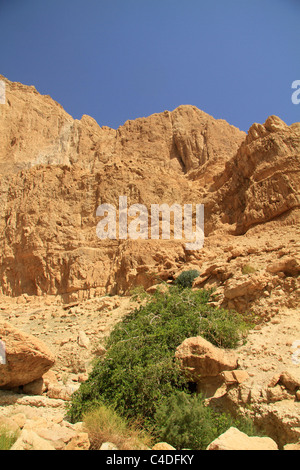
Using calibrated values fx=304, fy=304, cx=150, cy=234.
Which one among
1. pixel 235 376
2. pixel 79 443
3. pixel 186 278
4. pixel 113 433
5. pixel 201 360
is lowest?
pixel 113 433

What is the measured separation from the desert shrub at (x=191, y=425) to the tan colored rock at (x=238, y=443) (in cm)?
80

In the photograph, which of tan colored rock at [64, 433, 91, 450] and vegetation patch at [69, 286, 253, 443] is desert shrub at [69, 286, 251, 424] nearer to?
vegetation patch at [69, 286, 253, 443]

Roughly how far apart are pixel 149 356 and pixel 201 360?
121 cm

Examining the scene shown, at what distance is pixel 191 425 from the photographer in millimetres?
4457

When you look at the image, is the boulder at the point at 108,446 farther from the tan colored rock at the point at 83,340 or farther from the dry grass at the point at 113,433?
the tan colored rock at the point at 83,340

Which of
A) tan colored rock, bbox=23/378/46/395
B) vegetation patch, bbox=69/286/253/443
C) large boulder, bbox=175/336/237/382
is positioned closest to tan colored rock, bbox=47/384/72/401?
tan colored rock, bbox=23/378/46/395

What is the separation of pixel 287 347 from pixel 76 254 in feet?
41.2

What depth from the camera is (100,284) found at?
1538 cm

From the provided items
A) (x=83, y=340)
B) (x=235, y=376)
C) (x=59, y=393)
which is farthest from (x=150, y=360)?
(x=83, y=340)

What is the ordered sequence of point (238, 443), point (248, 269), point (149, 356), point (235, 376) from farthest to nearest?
point (248, 269) < point (149, 356) < point (235, 376) < point (238, 443)

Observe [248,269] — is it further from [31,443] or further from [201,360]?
[31,443]

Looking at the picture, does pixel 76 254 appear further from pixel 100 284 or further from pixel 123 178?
pixel 123 178

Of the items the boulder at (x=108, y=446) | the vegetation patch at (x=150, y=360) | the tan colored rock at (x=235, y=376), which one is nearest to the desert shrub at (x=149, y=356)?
the vegetation patch at (x=150, y=360)
